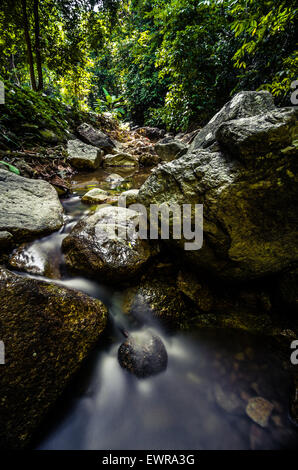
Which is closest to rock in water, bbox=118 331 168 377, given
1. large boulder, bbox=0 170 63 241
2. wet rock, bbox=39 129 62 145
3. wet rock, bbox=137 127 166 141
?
large boulder, bbox=0 170 63 241

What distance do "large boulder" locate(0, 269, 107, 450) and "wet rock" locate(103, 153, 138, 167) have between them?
6.34m

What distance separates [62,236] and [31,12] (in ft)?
25.4

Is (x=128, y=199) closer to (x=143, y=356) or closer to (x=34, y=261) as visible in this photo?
(x=34, y=261)

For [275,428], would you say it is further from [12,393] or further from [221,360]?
[12,393]

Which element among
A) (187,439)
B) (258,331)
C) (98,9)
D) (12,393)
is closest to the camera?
(12,393)

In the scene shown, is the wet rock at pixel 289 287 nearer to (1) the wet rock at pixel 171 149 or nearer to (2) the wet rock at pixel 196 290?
(2) the wet rock at pixel 196 290

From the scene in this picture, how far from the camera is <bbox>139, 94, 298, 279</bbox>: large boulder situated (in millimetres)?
1475

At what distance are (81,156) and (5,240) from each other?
451 cm

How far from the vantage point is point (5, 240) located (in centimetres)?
193

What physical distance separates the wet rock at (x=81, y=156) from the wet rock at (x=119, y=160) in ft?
2.55

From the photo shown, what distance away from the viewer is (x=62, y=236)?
2496 mm

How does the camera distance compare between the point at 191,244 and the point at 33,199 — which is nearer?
the point at 191,244

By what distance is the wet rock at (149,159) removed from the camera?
744 centimetres
